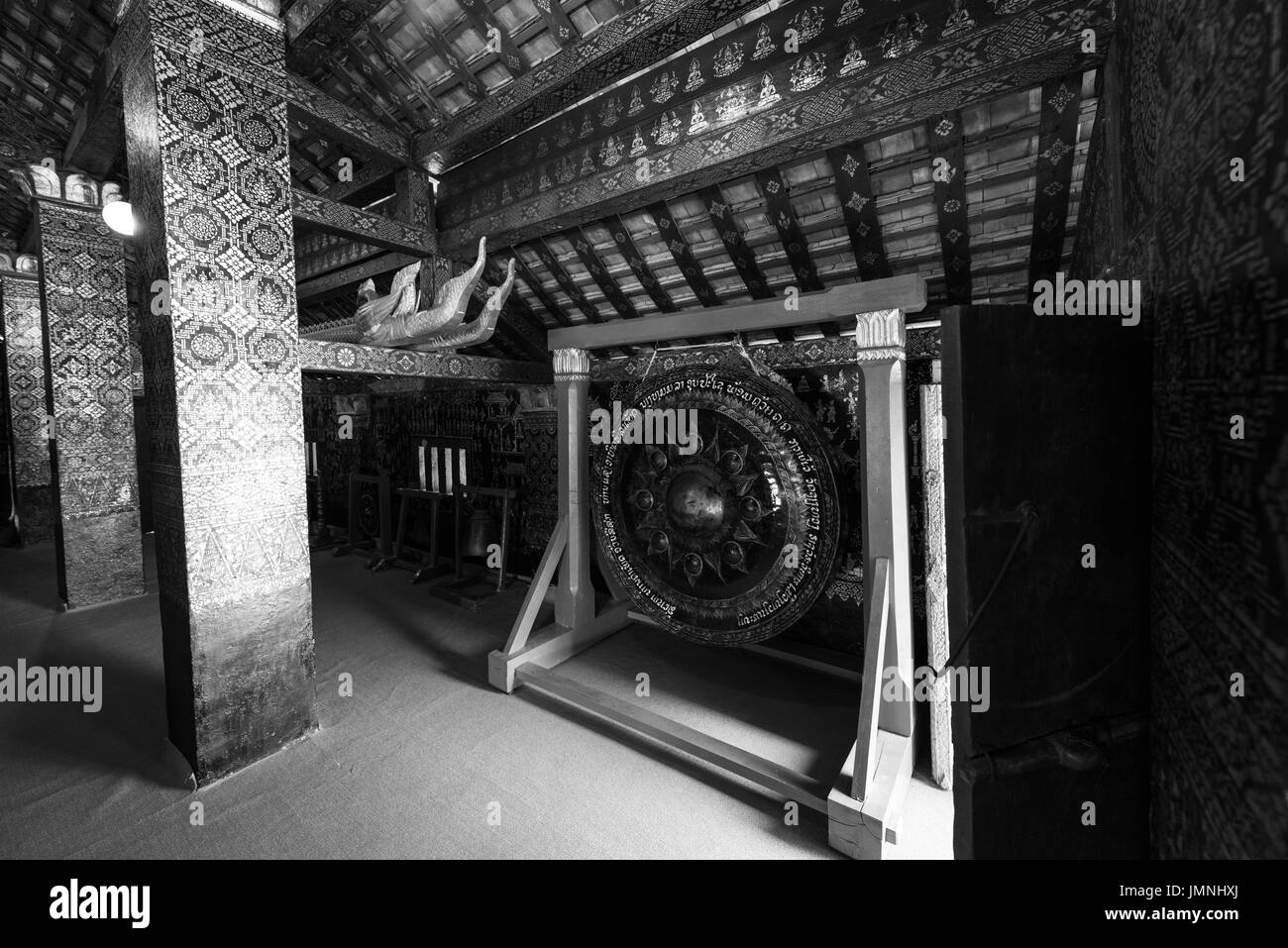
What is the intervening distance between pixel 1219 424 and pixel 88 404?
27.8 feet

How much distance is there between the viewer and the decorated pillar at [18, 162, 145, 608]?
5.39m

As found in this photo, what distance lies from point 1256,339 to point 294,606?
13.0ft

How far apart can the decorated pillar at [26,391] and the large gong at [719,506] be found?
28.6ft

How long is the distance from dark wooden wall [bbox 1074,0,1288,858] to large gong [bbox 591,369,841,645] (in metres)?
2.34

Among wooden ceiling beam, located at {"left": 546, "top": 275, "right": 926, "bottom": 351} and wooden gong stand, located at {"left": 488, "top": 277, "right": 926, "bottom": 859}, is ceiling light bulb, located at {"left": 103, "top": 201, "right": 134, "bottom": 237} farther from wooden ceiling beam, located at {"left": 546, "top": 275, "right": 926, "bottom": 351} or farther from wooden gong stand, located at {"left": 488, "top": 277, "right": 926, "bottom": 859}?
wooden gong stand, located at {"left": 488, "top": 277, "right": 926, "bottom": 859}

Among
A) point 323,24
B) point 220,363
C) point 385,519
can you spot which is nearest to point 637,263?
point 323,24

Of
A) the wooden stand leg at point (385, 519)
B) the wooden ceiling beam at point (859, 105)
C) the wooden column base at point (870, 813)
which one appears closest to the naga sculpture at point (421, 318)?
the wooden ceiling beam at point (859, 105)

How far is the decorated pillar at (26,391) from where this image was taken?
7363mm

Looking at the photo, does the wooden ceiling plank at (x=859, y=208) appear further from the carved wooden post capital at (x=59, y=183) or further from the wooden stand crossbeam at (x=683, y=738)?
the carved wooden post capital at (x=59, y=183)

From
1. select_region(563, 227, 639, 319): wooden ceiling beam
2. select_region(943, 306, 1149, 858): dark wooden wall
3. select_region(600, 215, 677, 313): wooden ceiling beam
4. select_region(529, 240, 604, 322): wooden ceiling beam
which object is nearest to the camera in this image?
select_region(943, 306, 1149, 858): dark wooden wall

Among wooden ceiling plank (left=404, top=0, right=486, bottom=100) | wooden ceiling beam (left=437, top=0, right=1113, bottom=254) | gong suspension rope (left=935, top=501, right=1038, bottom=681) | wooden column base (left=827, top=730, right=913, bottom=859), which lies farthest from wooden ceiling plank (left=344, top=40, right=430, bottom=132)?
wooden column base (left=827, top=730, right=913, bottom=859)

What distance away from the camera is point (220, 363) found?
2.84 m

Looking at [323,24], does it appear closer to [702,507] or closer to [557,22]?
[557,22]

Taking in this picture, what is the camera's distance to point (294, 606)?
10.5 feet
